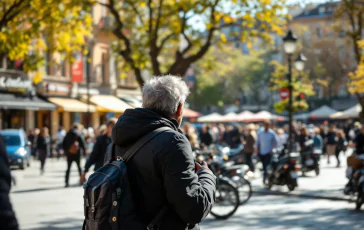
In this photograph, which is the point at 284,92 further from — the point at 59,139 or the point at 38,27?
the point at 59,139

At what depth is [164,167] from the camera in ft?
11.7

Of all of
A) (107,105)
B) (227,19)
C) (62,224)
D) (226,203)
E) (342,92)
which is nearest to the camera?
(62,224)

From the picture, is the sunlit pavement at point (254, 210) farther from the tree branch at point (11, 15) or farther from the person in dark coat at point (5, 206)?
the person in dark coat at point (5, 206)

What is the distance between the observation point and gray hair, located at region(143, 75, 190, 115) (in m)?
3.81

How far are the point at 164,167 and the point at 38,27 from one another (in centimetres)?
1657

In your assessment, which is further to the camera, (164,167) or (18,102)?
(18,102)

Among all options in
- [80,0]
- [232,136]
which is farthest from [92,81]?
[80,0]

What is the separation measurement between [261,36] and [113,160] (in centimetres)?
1916

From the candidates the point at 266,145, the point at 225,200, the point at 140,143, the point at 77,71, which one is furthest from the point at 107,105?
the point at 140,143

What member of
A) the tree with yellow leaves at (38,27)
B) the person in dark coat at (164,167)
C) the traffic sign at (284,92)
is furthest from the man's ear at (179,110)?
the traffic sign at (284,92)

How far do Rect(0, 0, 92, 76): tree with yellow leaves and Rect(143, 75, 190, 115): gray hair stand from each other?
1472 centimetres

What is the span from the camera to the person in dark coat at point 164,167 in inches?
139

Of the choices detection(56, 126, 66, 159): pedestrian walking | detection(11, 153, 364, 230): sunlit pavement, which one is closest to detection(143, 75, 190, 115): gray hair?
detection(11, 153, 364, 230): sunlit pavement

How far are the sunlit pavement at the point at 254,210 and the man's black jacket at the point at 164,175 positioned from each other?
281 inches
